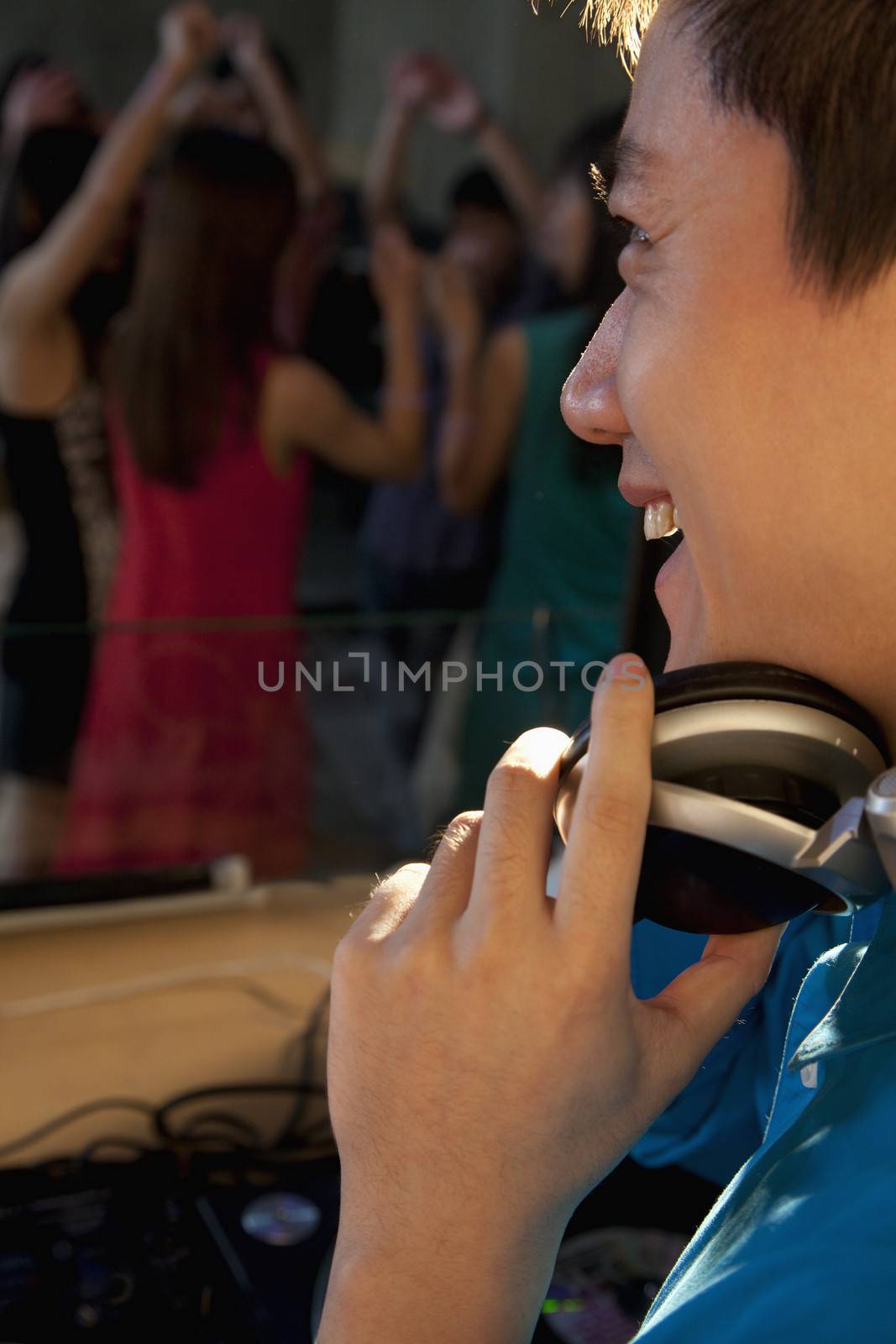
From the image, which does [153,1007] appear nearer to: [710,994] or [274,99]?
[710,994]

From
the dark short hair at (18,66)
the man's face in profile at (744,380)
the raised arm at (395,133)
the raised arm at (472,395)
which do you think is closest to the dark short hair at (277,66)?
the raised arm at (395,133)

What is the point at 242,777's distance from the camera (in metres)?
1.47

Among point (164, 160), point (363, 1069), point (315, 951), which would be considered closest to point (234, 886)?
point (315, 951)

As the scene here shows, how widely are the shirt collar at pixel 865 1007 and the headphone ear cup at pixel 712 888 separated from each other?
1.5 inches

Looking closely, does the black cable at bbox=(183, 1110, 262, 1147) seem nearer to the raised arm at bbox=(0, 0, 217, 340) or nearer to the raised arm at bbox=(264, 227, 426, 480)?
the raised arm at bbox=(264, 227, 426, 480)

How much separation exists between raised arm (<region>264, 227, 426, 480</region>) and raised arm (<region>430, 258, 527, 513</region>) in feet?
0.20

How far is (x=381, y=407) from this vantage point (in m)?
2.25

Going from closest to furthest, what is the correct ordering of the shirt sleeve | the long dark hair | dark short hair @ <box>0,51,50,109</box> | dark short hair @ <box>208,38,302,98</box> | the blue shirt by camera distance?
the blue shirt
the shirt sleeve
the long dark hair
dark short hair @ <box>0,51,50,109</box>
dark short hair @ <box>208,38,302,98</box>

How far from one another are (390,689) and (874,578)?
3.64 feet

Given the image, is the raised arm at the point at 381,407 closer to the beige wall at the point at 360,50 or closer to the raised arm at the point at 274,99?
the raised arm at the point at 274,99

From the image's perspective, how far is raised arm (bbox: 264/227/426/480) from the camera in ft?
5.76

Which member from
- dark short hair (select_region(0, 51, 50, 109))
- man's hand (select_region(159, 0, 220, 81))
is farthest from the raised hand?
dark short hair (select_region(0, 51, 50, 109))

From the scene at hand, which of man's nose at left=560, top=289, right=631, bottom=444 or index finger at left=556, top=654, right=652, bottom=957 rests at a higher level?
man's nose at left=560, top=289, right=631, bottom=444

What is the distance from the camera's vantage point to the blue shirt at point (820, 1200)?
38 cm
